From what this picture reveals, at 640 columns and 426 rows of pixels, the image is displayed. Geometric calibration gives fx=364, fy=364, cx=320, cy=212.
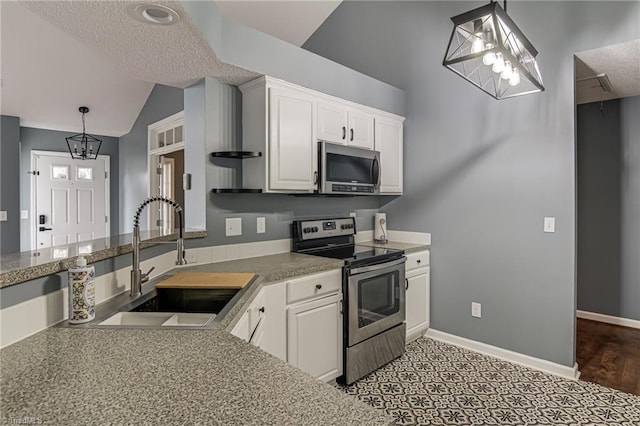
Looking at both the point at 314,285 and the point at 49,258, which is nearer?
the point at 49,258

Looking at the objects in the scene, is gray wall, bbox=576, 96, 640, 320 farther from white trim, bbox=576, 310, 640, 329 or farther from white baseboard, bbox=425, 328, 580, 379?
white baseboard, bbox=425, 328, 580, 379

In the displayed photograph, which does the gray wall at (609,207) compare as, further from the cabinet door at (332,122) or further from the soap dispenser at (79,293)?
the soap dispenser at (79,293)

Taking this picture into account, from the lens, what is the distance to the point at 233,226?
2.64 m

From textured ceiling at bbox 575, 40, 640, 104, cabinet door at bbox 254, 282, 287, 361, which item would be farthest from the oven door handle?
textured ceiling at bbox 575, 40, 640, 104

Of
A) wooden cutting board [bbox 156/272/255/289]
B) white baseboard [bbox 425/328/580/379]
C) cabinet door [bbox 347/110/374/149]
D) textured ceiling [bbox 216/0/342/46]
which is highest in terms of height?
textured ceiling [bbox 216/0/342/46]

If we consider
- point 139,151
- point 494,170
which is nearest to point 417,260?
point 494,170

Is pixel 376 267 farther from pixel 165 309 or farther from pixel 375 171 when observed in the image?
pixel 165 309

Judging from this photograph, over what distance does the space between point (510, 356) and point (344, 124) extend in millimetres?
2332

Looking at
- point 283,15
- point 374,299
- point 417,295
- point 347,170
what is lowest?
point 417,295

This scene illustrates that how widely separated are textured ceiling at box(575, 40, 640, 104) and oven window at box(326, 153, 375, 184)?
1747mm

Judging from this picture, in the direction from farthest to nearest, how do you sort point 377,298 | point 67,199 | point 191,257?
point 67,199, point 377,298, point 191,257

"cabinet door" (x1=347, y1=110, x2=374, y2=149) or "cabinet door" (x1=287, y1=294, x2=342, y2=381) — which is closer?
"cabinet door" (x1=287, y1=294, x2=342, y2=381)

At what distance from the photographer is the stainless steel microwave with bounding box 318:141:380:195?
278 cm

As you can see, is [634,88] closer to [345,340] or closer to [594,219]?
[594,219]
